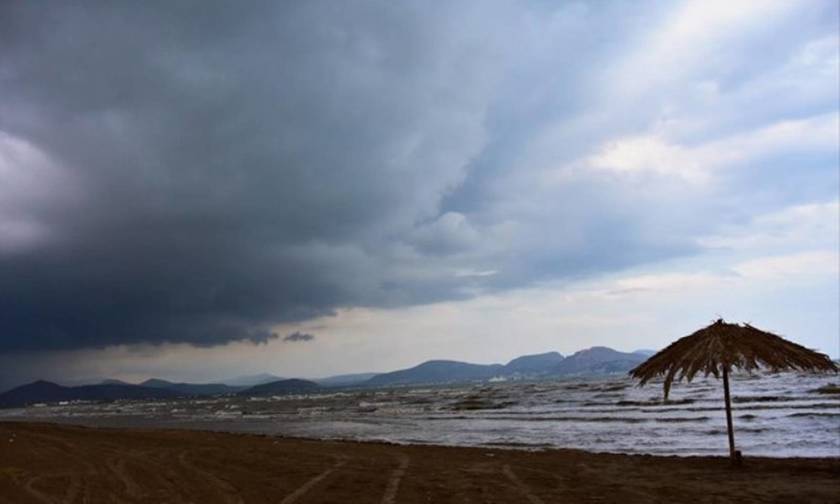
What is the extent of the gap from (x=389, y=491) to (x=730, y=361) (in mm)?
8526

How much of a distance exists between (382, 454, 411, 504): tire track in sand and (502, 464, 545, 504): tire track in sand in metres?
2.46

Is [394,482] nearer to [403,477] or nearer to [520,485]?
[403,477]

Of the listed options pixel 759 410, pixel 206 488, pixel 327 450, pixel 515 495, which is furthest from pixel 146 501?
pixel 759 410

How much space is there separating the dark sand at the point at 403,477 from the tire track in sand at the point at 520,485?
2 cm

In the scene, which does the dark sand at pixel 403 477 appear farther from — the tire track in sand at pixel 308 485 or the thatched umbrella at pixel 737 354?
the thatched umbrella at pixel 737 354

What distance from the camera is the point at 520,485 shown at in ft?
39.5

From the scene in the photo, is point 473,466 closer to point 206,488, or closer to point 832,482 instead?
point 206,488

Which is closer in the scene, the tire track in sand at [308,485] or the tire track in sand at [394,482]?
the tire track in sand at [308,485]

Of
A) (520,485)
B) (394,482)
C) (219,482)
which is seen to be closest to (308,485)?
(394,482)

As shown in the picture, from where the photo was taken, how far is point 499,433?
2831 centimetres

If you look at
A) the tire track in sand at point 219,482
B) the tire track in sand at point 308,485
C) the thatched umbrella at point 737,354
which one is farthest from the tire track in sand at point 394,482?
the thatched umbrella at point 737,354

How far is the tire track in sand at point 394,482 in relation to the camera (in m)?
10.7

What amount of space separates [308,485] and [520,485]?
174 inches

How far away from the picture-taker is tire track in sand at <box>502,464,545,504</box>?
1051 centimetres
